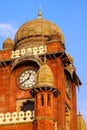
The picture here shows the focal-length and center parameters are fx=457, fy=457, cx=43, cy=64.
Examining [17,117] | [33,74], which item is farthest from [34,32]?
[17,117]

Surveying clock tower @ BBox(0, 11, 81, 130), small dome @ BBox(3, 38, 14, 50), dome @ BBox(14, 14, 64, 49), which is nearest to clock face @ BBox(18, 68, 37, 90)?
clock tower @ BBox(0, 11, 81, 130)

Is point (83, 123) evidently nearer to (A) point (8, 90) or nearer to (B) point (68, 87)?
(B) point (68, 87)

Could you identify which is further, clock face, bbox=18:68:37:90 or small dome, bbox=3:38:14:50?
small dome, bbox=3:38:14:50

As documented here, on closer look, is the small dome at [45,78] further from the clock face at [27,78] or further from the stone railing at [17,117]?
the clock face at [27,78]

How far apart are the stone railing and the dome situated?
940cm

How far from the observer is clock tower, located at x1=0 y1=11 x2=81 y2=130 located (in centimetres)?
3428

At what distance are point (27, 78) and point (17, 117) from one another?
5818 millimetres

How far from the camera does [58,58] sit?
38.6 meters

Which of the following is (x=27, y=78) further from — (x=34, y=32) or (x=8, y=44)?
(x=34, y=32)

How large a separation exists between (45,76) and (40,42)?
854 cm

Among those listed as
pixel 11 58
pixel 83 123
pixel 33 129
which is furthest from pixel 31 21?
pixel 33 129

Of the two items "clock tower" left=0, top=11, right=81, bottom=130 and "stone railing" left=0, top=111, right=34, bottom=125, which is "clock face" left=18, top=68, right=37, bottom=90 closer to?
"clock tower" left=0, top=11, right=81, bottom=130

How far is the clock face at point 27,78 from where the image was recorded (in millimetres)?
38750

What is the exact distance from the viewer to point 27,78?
128 ft
